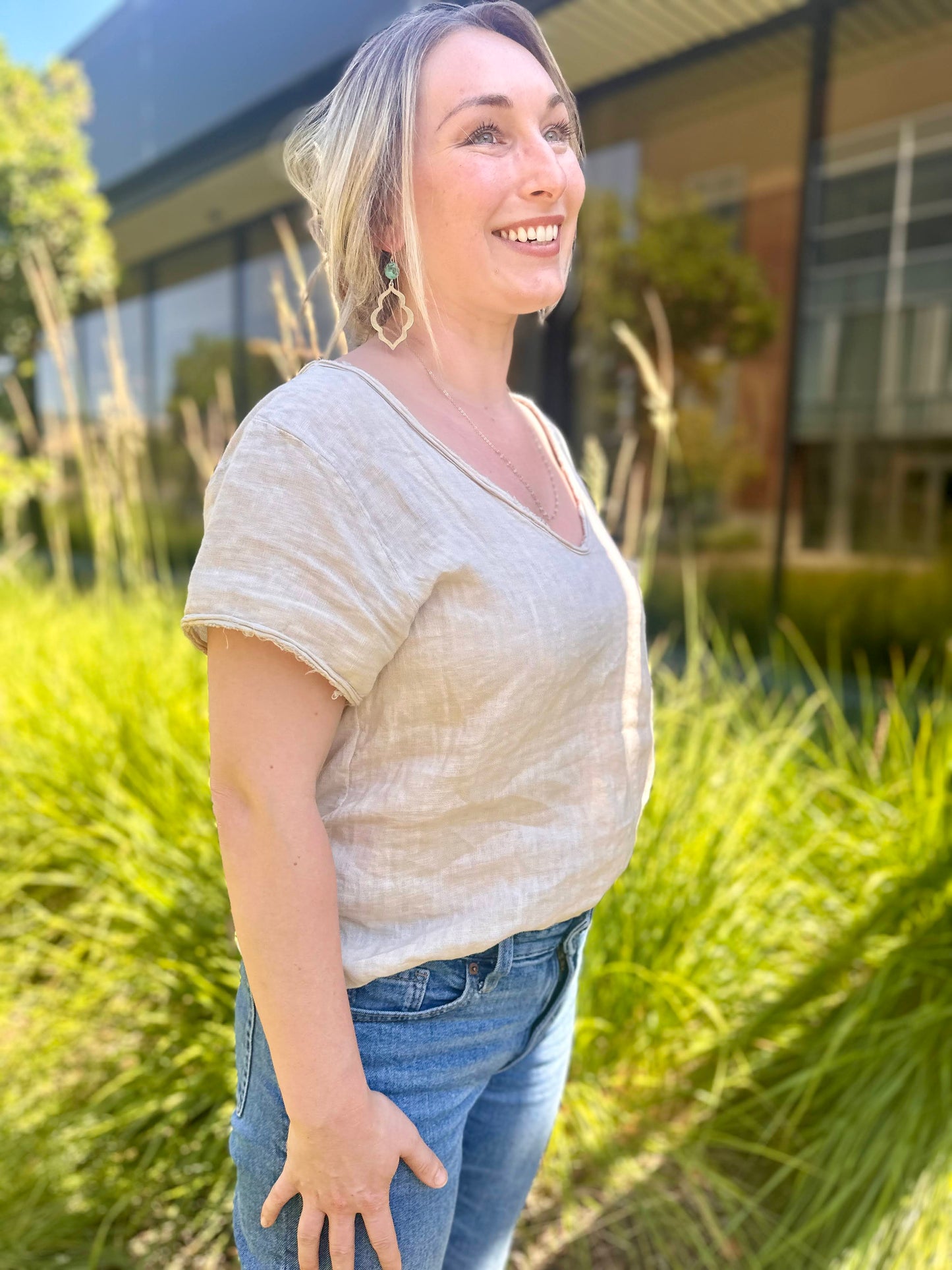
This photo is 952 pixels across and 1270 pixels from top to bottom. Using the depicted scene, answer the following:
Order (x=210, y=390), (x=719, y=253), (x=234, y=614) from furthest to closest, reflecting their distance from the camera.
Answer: (x=210, y=390) < (x=719, y=253) < (x=234, y=614)

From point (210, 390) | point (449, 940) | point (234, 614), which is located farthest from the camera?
point (210, 390)

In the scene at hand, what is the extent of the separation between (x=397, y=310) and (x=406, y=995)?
65cm

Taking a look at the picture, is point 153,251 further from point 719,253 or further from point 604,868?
point 604,868

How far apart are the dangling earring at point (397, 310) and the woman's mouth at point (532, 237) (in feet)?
0.34

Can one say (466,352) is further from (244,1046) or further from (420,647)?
(244,1046)

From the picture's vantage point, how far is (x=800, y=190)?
4.36 metres

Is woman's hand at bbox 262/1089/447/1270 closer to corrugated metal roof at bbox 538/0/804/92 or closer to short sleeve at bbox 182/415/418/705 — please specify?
short sleeve at bbox 182/415/418/705

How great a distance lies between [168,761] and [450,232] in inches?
64.1

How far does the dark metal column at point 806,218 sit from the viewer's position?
4.18 metres

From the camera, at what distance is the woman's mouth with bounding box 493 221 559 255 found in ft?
3.11

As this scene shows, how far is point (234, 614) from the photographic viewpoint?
2.48 feet

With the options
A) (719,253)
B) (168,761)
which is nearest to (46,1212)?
(168,761)

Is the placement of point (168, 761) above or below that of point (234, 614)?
below

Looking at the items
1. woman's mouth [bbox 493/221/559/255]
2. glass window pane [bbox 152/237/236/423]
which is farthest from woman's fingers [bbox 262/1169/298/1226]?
glass window pane [bbox 152/237/236/423]
